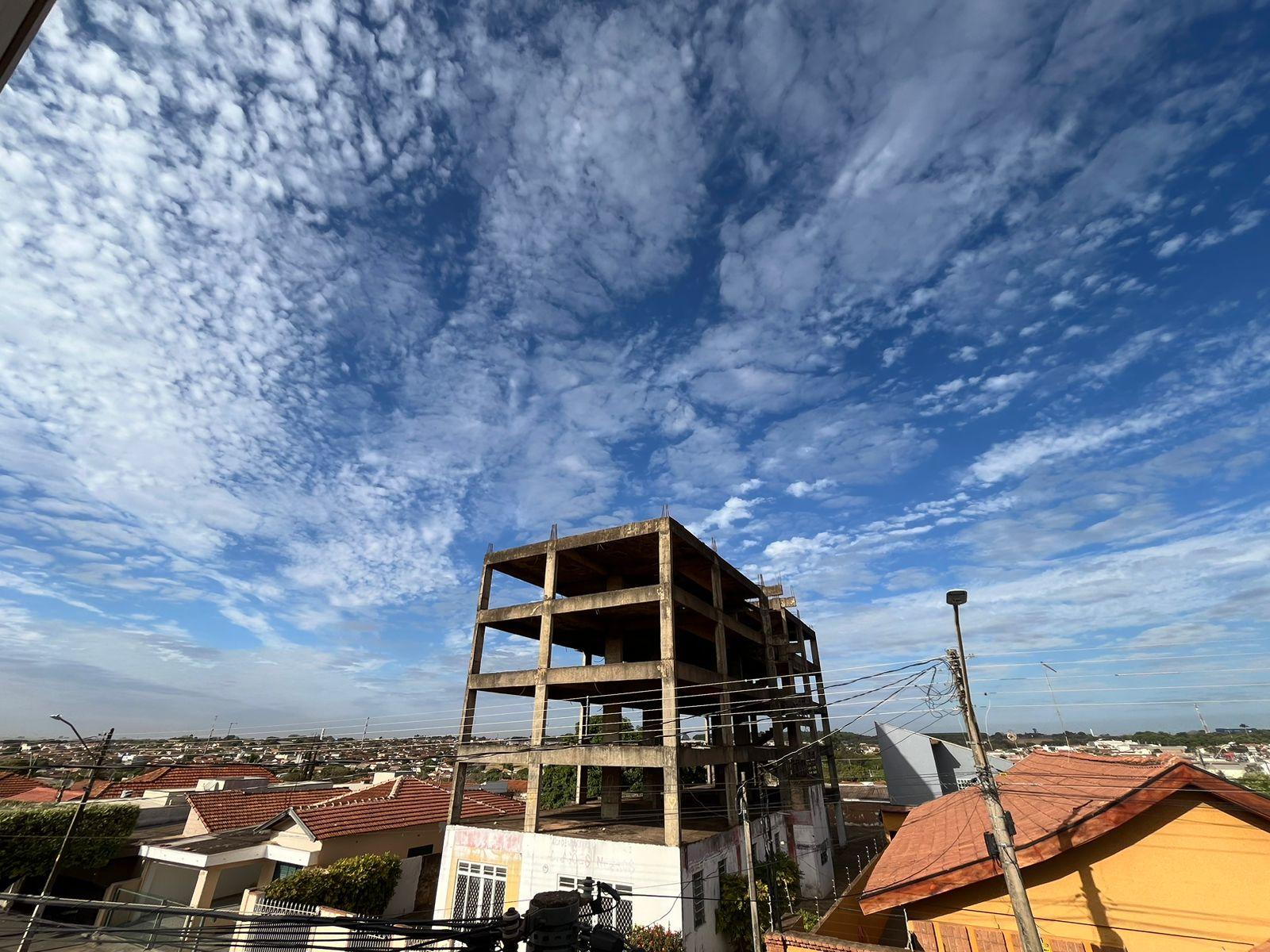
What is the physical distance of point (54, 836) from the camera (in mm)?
24828

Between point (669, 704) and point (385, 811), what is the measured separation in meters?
17.5

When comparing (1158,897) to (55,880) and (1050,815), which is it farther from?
(55,880)

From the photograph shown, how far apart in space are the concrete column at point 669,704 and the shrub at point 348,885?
40.4 feet

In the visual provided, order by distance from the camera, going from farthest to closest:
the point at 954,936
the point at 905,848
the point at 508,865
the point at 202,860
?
the point at 202,860 → the point at 508,865 → the point at 905,848 → the point at 954,936

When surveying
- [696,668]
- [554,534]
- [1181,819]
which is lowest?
[1181,819]

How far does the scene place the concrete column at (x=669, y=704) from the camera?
63.1 feet

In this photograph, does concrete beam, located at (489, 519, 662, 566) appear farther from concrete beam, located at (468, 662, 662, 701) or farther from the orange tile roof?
the orange tile roof

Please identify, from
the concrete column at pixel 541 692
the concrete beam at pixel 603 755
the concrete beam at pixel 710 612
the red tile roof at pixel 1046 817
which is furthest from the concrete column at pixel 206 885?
the red tile roof at pixel 1046 817

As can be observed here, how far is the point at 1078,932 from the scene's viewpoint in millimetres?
9953

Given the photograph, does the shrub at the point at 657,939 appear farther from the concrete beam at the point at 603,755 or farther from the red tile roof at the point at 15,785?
the red tile roof at the point at 15,785

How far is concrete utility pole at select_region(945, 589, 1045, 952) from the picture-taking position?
937 centimetres

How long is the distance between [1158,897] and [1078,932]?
1.45 meters

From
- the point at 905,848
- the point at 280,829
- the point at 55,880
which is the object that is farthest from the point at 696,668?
the point at 55,880

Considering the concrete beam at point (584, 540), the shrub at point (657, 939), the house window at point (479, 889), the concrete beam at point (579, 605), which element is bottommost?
the shrub at point (657, 939)
